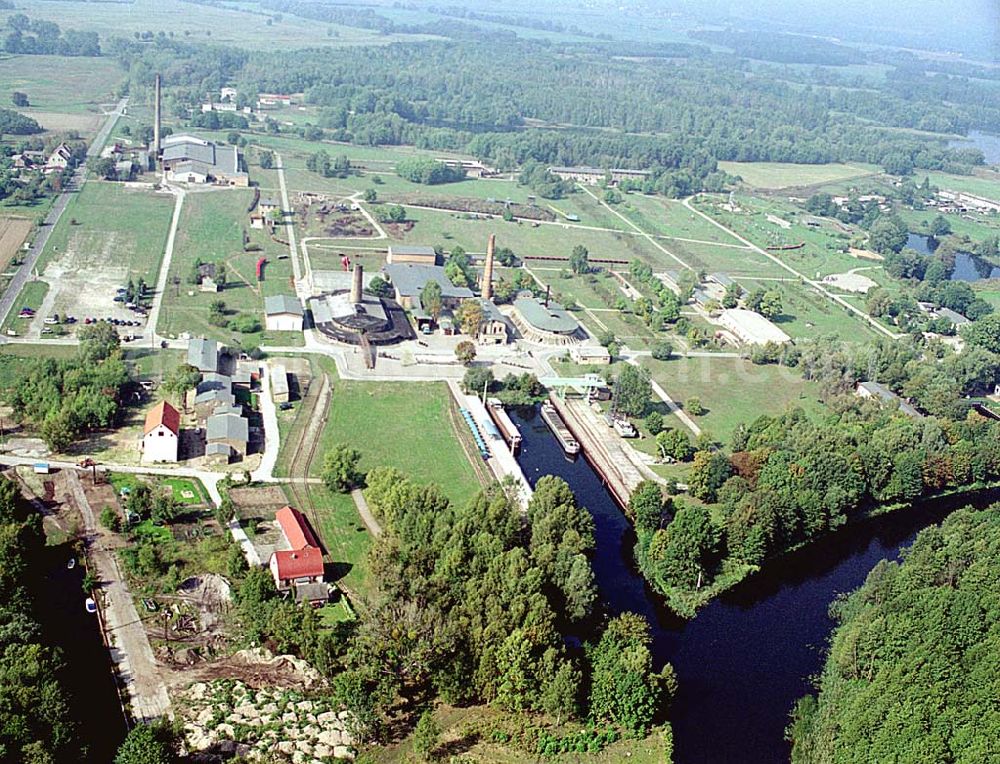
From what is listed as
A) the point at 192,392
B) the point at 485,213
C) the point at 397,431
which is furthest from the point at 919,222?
the point at 192,392

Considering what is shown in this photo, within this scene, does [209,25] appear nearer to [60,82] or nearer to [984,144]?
[60,82]

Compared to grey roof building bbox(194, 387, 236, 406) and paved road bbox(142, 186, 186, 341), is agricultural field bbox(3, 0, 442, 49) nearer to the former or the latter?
paved road bbox(142, 186, 186, 341)

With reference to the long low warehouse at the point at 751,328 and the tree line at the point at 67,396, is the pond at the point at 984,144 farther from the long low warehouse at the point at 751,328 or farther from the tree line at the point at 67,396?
the tree line at the point at 67,396

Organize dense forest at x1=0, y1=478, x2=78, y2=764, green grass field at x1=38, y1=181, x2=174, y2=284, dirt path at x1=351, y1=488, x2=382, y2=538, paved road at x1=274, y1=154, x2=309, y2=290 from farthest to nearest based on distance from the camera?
paved road at x1=274, y1=154, x2=309, y2=290
green grass field at x1=38, y1=181, x2=174, y2=284
dirt path at x1=351, y1=488, x2=382, y2=538
dense forest at x1=0, y1=478, x2=78, y2=764

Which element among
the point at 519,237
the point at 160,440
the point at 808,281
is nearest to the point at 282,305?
the point at 160,440

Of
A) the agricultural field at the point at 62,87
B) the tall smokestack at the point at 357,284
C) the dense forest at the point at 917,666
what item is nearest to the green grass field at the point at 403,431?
the tall smokestack at the point at 357,284

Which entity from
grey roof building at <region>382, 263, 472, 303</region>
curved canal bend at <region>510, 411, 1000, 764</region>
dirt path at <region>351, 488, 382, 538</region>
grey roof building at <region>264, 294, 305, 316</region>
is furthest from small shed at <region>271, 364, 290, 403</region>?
grey roof building at <region>382, 263, 472, 303</region>
